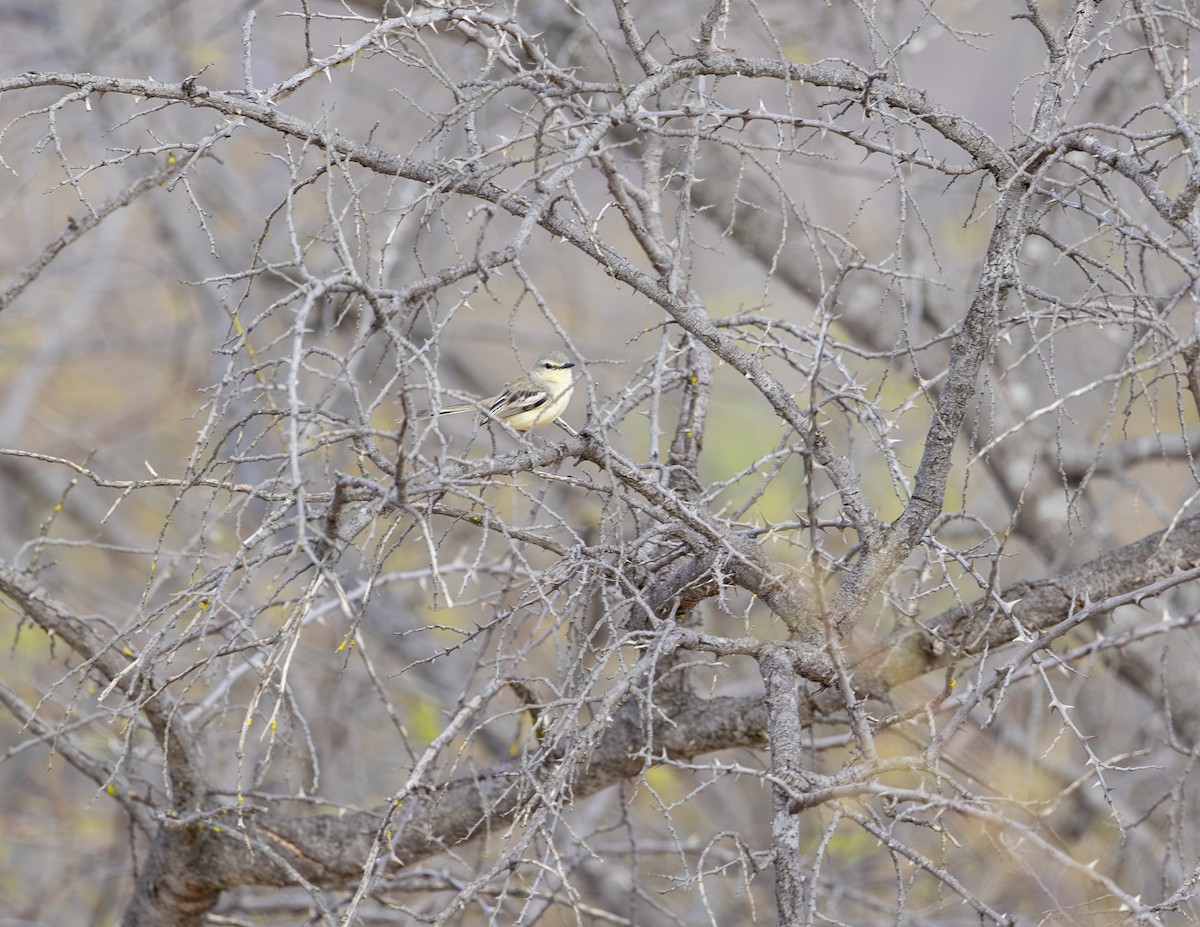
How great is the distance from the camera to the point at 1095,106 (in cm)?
720

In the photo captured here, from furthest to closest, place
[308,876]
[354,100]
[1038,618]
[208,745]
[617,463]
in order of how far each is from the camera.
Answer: [354,100] → [208,745] → [308,876] → [1038,618] → [617,463]

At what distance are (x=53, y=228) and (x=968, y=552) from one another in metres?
9.68

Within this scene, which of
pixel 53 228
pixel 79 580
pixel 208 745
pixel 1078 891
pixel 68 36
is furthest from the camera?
pixel 53 228

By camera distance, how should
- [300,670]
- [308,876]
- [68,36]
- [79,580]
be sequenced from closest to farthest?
[308,876]
[300,670]
[68,36]
[79,580]

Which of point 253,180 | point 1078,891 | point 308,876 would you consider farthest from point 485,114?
point 253,180

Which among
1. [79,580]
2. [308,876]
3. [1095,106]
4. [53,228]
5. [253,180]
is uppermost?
[253,180]

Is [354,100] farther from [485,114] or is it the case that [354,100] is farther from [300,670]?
[300,670]

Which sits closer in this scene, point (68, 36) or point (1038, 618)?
point (1038, 618)

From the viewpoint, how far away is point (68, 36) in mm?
9047

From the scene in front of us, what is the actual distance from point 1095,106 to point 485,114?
3596 mm

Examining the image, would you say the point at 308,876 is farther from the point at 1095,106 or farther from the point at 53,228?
the point at 53,228

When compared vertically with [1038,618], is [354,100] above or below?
above

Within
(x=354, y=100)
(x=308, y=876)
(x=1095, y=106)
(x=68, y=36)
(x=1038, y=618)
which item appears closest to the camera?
(x=1038, y=618)

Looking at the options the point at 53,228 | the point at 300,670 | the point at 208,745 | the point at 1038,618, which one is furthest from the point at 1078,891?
the point at 53,228
